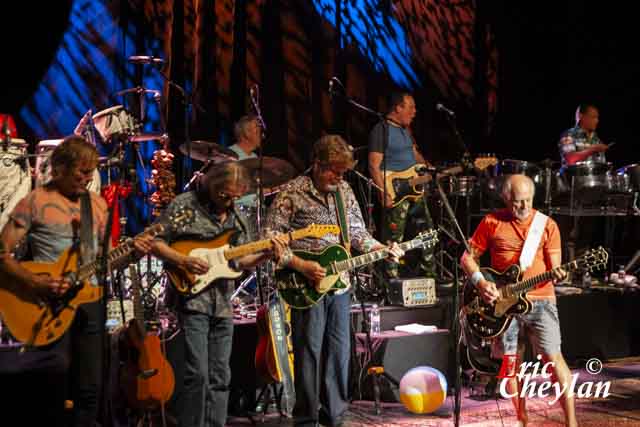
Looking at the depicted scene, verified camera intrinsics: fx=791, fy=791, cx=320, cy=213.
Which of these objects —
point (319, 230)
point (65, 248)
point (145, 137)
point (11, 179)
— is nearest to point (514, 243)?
point (319, 230)

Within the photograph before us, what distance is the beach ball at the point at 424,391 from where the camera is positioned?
20.8 ft

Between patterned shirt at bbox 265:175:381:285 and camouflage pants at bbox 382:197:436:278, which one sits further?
camouflage pants at bbox 382:197:436:278

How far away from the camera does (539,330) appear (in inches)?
229

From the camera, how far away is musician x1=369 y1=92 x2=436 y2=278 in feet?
27.3

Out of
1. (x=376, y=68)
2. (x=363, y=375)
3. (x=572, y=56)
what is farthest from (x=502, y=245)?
(x=572, y=56)

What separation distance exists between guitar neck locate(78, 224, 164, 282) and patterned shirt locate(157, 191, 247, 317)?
108mm

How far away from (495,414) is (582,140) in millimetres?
4516

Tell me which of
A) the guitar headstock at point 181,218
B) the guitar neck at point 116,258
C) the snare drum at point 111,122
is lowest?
the guitar neck at point 116,258

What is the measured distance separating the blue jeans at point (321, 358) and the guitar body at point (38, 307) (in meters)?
1.50

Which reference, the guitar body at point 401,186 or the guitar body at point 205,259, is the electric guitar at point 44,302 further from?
the guitar body at point 401,186

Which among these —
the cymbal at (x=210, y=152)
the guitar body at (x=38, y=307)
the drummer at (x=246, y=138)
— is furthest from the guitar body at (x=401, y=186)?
the guitar body at (x=38, y=307)

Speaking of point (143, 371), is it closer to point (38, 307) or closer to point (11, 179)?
point (38, 307)

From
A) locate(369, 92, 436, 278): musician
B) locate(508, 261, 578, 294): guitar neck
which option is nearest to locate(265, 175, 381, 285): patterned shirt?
locate(508, 261, 578, 294): guitar neck

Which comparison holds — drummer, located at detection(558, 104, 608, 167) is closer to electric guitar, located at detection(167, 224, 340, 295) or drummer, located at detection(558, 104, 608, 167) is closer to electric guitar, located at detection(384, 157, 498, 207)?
electric guitar, located at detection(384, 157, 498, 207)
